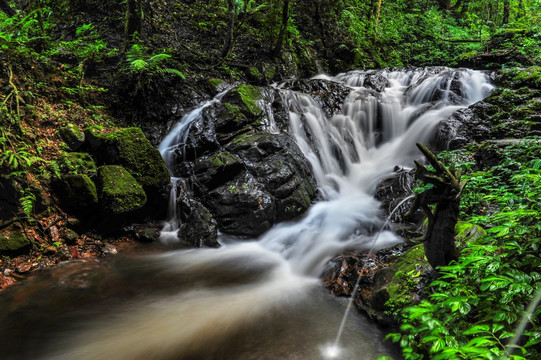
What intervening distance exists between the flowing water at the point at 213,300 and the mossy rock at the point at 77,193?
3.61 feet

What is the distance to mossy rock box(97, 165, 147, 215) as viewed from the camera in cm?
520

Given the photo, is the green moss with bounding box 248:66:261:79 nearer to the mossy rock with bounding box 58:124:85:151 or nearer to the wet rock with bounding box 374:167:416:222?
the wet rock with bounding box 374:167:416:222

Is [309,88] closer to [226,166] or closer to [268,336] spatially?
[226,166]

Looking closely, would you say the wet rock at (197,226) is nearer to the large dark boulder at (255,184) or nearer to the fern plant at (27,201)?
the large dark boulder at (255,184)

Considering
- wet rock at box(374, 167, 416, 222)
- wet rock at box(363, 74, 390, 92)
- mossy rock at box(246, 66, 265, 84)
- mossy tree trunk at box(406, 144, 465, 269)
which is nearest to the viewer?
mossy tree trunk at box(406, 144, 465, 269)

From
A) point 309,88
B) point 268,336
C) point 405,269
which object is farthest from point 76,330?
point 309,88

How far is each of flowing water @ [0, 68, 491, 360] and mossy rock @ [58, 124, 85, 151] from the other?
1821 mm

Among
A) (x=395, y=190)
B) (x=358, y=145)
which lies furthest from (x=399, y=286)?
(x=358, y=145)

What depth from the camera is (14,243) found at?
13.9ft

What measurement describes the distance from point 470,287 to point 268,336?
7.06ft

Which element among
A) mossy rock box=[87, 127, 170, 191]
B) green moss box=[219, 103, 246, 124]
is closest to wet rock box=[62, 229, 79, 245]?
mossy rock box=[87, 127, 170, 191]

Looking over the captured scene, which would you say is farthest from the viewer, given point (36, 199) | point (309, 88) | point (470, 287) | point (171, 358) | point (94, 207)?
point (309, 88)

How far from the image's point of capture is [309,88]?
10.3m

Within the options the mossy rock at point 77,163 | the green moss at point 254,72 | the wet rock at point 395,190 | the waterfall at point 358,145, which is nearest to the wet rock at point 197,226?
the waterfall at point 358,145
